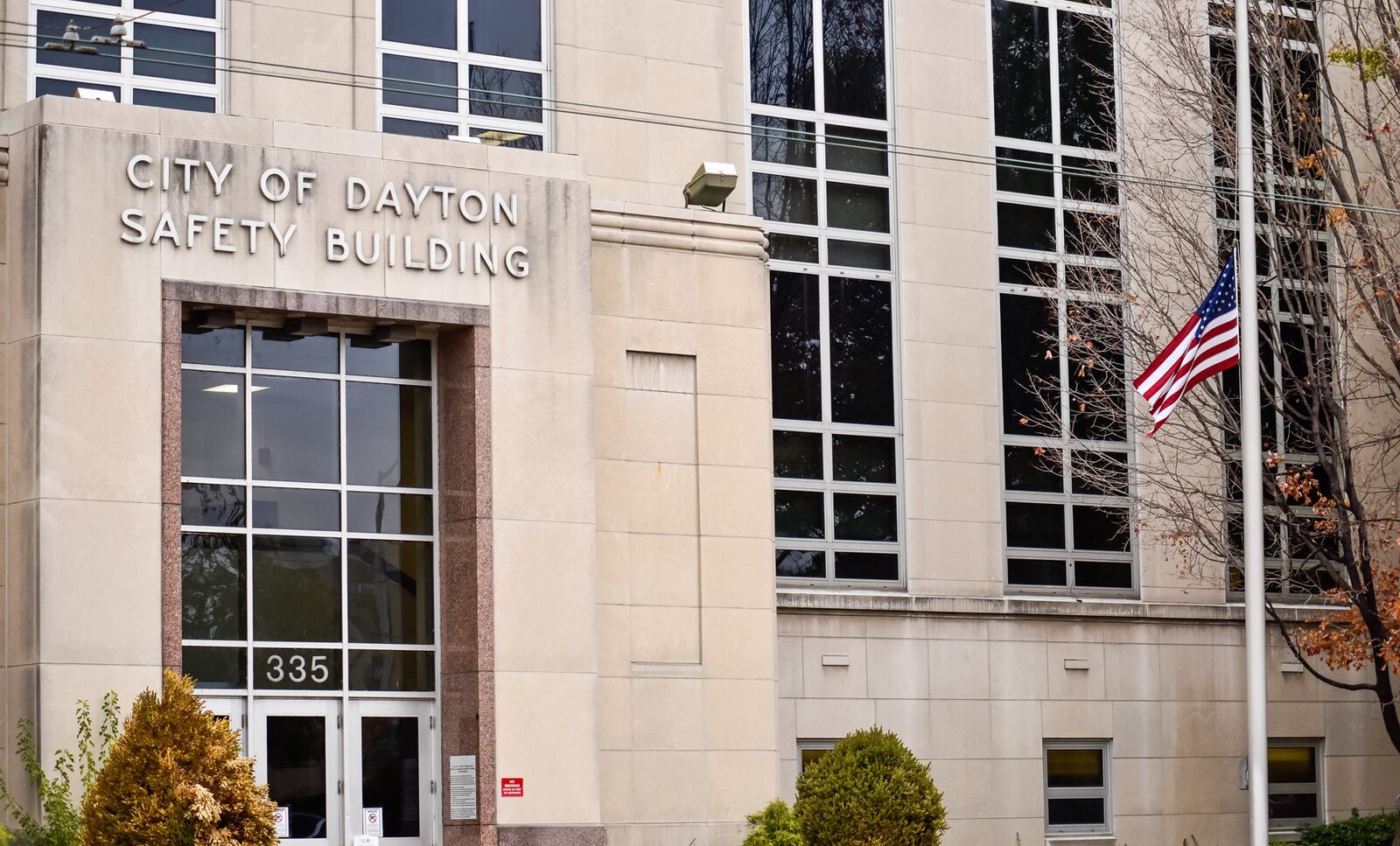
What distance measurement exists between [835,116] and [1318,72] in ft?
24.0

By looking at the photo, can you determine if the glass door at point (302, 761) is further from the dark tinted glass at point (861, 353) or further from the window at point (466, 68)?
the dark tinted glass at point (861, 353)

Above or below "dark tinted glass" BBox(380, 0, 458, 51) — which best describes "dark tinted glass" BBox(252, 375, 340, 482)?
below

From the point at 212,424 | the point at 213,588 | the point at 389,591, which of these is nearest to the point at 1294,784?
the point at 389,591

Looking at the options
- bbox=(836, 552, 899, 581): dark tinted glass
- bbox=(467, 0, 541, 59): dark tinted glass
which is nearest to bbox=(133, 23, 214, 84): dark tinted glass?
bbox=(467, 0, 541, 59): dark tinted glass

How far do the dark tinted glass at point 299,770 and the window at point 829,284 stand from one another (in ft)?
26.2

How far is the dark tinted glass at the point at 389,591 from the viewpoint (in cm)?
2114

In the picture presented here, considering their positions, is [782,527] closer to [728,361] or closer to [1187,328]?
[728,361]

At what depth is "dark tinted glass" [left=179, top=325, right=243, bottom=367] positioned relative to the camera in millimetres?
20609

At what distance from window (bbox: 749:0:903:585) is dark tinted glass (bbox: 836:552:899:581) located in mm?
18

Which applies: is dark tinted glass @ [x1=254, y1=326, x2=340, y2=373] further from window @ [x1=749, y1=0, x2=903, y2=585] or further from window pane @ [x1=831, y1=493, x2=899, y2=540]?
window pane @ [x1=831, y1=493, x2=899, y2=540]

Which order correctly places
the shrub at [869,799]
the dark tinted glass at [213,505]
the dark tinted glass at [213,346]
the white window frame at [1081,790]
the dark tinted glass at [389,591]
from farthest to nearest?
the white window frame at [1081,790] → the dark tinted glass at [389,591] → the dark tinted glass at [213,346] → the dark tinted glass at [213,505] → the shrub at [869,799]

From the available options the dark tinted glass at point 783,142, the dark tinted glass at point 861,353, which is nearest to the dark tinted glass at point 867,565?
the dark tinted glass at point 861,353

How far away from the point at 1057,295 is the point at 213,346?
12.9m

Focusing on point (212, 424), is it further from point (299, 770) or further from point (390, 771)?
point (390, 771)
